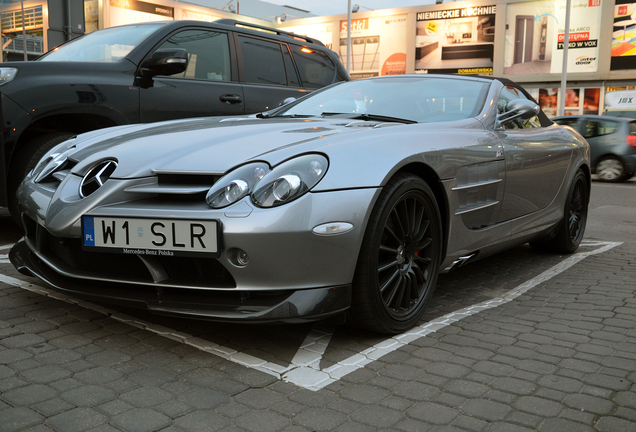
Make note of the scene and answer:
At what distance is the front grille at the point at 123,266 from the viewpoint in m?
2.59

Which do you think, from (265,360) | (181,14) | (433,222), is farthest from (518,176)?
(181,14)

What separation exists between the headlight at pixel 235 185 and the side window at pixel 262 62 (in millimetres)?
3691

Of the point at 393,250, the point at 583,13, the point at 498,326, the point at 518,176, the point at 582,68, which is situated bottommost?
the point at 498,326

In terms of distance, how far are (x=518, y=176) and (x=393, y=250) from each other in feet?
4.66

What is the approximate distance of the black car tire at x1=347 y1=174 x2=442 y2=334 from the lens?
2738 mm

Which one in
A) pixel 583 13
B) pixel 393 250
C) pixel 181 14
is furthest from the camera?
pixel 181 14

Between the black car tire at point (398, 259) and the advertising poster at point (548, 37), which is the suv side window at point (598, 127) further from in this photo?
the advertising poster at point (548, 37)

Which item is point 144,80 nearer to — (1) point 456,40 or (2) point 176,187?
(2) point 176,187

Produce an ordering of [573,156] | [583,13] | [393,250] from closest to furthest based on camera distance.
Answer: [393,250]
[573,156]
[583,13]

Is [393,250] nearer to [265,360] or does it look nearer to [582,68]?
[265,360]

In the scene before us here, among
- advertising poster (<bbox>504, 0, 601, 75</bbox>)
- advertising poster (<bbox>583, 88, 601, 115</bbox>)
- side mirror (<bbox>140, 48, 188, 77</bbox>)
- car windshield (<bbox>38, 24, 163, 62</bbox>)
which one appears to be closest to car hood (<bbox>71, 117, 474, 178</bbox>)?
side mirror (<bbox>140, 48, 188, 77</bbox>)

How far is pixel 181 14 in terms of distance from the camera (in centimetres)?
3484

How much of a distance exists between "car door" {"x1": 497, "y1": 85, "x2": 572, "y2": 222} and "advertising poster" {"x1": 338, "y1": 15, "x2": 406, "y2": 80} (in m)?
30.7

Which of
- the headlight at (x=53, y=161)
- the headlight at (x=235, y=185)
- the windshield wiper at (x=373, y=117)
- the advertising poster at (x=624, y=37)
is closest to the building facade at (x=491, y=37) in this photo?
the advertising poster at (x=624, y=37)
